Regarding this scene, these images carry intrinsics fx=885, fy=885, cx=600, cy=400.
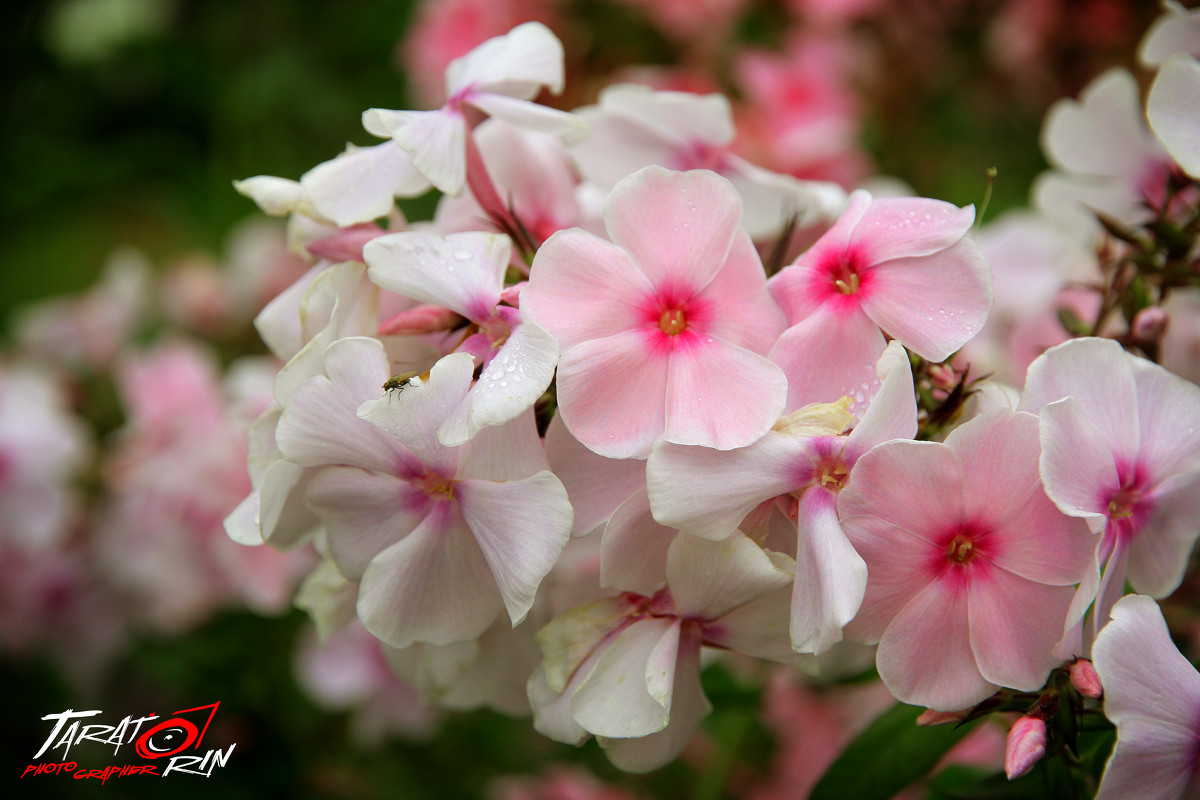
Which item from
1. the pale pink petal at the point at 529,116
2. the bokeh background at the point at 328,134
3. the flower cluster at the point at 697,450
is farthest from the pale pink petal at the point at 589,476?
the bokeh background at the point at 328,134

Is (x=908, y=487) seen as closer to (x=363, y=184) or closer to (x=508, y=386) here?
(x=508, y=386)

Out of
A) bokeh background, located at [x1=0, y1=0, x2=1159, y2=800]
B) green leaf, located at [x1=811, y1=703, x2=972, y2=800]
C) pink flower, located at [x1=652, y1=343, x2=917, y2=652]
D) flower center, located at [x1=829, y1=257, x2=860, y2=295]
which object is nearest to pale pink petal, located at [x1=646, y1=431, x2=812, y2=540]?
pink flower, located at [x1=652, y1=343, x2=917, y2=652]

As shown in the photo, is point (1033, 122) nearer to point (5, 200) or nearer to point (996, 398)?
point (996, 398)

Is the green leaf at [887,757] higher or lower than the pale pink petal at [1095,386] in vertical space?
lower

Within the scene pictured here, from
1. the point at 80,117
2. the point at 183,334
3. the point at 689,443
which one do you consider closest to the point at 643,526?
the point at 689,443

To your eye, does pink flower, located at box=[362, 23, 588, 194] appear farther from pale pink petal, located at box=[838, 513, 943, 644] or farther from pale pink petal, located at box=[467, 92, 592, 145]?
pale pink petal, located at box=[838, 513, 943, 644]

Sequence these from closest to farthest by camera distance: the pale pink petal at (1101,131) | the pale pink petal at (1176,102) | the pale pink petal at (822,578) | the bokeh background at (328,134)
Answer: the pale pink petal at (822,578) < the pale pink petal at (1176,102) < the pale pink petal at (1101,131) < the bokeh background at (328,134)

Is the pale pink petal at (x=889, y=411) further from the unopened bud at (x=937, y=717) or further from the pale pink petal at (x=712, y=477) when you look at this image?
the unopened bud at (x=937, y=717)
